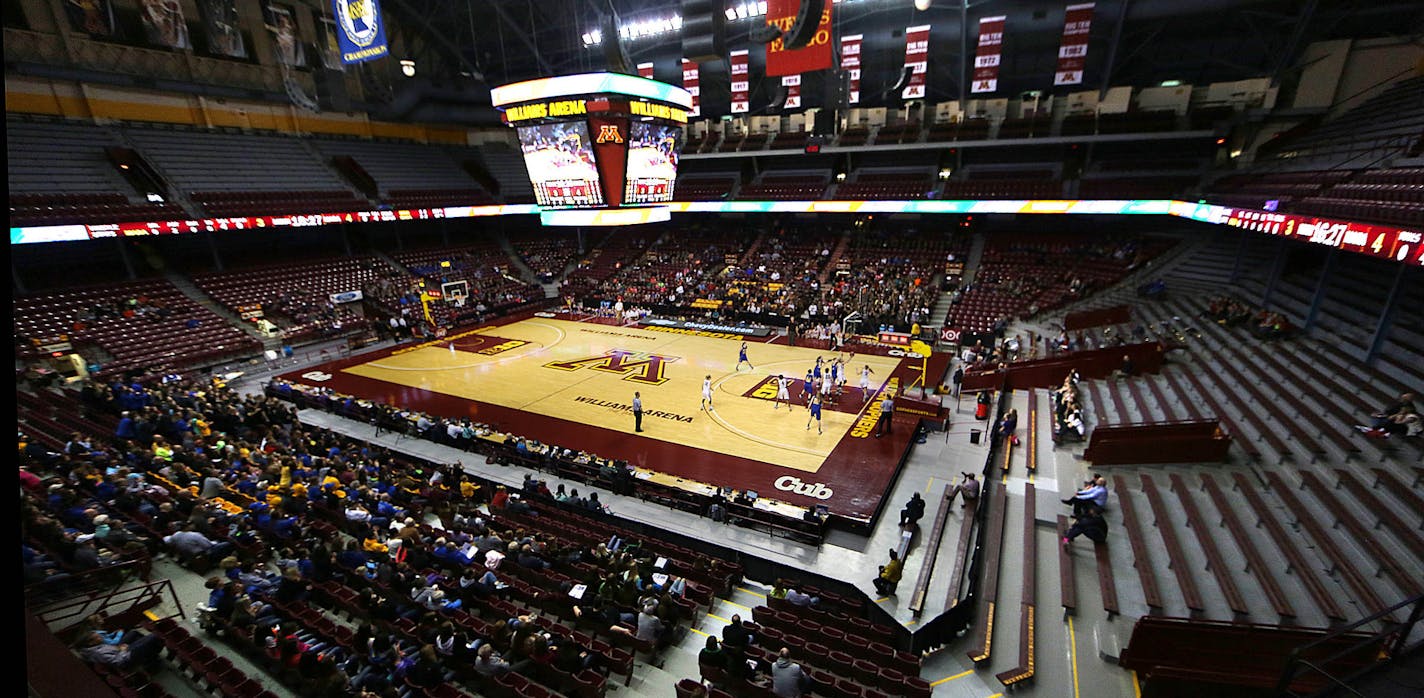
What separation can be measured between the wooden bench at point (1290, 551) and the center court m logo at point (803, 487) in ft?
27.4

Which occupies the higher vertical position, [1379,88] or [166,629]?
[1379,88]

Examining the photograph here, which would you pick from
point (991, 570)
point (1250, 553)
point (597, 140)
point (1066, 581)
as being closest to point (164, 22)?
point (597, 140)

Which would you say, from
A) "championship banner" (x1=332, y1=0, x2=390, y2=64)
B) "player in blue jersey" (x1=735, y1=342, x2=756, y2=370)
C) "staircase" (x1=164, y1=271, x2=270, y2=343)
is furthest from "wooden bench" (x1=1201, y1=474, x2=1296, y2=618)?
"staircase" (x1=164, y1=271, x2=270, y2=343)

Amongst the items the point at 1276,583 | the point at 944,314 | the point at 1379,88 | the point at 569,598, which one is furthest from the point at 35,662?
the point at 1379,88

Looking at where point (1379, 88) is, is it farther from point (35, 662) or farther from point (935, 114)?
point (35, 662)

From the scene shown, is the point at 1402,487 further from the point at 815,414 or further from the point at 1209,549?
the point at 815,414

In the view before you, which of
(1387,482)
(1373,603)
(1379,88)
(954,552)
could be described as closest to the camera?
(1373,603)

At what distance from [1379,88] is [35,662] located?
4186 cm

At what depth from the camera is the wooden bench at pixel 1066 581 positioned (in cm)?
1065

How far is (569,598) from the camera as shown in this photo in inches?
433

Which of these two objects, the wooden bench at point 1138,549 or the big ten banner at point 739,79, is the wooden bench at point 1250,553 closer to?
the wooden bench at point 1138,549

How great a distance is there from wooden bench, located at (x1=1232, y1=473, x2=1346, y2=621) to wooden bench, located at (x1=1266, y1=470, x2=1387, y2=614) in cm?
28

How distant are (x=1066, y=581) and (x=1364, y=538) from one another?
14.4 feet

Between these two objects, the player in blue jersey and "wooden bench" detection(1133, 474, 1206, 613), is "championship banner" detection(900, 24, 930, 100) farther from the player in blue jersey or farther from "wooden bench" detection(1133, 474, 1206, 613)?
"wooden bench" detection(1133, 474, 1206, 613)
